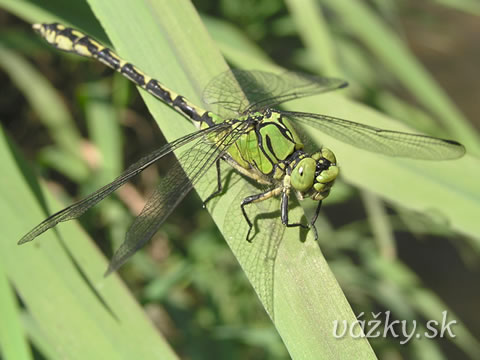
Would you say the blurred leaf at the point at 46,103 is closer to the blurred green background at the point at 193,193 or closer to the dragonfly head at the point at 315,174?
the blurred green background at the point at 193,193

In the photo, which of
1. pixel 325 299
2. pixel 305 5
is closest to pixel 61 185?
pixel 305 5

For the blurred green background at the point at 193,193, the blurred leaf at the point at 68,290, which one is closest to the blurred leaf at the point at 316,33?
the blurred green background at the point at 193,193

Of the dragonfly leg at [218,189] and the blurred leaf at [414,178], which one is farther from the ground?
the dragonfly leg at [218,189]

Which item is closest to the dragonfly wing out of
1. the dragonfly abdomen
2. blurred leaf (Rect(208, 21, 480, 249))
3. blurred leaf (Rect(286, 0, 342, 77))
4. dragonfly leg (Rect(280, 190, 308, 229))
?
the dragonfly abdomen

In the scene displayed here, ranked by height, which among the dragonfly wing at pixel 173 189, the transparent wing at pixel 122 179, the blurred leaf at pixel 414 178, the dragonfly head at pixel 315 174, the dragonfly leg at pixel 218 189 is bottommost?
the blurred leaf at pixel 414 178

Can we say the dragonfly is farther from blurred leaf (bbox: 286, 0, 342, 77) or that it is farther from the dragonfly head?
blurred leaf (bbox: 286, 0, 342, 77)

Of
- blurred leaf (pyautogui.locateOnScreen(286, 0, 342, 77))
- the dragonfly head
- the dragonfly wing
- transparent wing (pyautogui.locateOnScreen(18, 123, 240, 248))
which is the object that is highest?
blurred leaf (pyautogui.locateOnScreen(286, 0, 342, 77))

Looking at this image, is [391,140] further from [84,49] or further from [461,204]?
[84,49]
